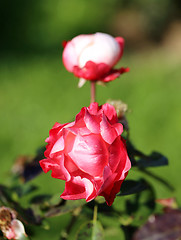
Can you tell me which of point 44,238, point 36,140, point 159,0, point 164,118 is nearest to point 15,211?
point 44,238

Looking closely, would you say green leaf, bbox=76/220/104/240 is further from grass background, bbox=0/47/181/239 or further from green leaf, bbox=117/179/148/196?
grass background, bbox=0/47/181/239

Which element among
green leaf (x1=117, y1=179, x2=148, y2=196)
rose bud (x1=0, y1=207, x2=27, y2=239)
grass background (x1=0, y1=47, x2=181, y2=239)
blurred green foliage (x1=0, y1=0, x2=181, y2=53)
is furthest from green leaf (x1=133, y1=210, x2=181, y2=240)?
blurred green foliage (x1=0, y1=0, x2=181, y2=53)

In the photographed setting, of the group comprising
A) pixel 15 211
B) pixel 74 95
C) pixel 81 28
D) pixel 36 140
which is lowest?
pixel 36 140

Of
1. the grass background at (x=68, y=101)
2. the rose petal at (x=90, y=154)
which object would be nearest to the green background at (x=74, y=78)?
the grass background at (x=68, y=101)

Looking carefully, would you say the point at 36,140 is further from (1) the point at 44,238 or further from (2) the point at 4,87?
(1) the point at 44,238

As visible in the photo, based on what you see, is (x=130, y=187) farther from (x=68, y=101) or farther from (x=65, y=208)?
(x=68, y=101)

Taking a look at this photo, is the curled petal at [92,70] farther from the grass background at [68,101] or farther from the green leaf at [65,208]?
the grass background at [68,101]
